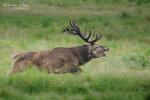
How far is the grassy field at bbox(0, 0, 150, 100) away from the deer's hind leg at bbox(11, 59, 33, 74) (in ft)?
1.03

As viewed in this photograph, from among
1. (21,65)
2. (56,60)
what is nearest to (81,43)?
(56,60)

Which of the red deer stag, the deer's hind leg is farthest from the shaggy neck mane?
the deer's hind leg

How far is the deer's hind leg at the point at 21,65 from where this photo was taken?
1477 cm

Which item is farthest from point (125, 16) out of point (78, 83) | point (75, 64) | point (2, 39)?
point (78, 83)

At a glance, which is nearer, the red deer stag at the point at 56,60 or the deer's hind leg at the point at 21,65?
the deer's hind leg at the point at 21,65

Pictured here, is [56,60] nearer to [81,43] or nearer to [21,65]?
[21,65]

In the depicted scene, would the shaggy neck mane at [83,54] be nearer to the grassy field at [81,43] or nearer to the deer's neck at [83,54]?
the deer's neck at [83,54]

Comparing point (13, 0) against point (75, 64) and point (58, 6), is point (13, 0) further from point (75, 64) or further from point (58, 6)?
point (75, 64)

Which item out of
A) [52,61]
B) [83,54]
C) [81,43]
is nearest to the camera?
[52,61]

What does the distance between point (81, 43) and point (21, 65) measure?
25.7 feet

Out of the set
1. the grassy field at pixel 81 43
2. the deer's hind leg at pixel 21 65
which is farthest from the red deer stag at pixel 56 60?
the grassy field at pixel 81 43

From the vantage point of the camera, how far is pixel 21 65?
1482 centimetres

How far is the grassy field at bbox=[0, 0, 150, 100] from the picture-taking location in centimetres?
1304

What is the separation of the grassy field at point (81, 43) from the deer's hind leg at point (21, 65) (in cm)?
31
